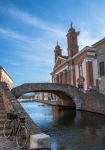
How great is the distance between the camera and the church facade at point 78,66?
111 feet

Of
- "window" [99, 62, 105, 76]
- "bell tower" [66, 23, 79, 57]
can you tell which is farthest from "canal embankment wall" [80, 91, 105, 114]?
"bell tower" [66, 23, 79, 57]

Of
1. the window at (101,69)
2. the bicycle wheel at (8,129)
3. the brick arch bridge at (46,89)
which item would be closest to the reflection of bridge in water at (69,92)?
the brick arch bridge at (46,89)

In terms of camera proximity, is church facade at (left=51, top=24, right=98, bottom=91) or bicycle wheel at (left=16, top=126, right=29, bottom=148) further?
church facade at (left=51, top=24, right=98, bottom=91)

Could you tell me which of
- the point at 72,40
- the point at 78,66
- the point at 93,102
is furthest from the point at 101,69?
the point at 72,40

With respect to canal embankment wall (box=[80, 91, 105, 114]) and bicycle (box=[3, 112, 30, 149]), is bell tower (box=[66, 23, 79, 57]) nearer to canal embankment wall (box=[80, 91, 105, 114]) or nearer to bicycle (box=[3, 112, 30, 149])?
canal embankment wall (box=[80, 91, 105, 114])

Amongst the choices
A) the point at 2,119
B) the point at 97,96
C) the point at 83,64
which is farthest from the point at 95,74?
the point at 2,119

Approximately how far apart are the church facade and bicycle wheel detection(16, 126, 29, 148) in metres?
25.7

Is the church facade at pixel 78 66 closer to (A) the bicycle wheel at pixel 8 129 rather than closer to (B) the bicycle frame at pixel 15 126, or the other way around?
(A) the bicycle wheel at pixel 8 129

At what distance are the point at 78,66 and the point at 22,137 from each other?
31074 millimetres

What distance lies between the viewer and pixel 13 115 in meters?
8.34

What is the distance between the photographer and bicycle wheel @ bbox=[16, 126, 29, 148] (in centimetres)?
751

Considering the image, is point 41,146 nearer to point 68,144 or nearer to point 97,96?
point 68,144

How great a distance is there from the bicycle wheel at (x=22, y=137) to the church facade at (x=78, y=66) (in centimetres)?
2569

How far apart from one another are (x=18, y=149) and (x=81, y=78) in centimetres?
3065
